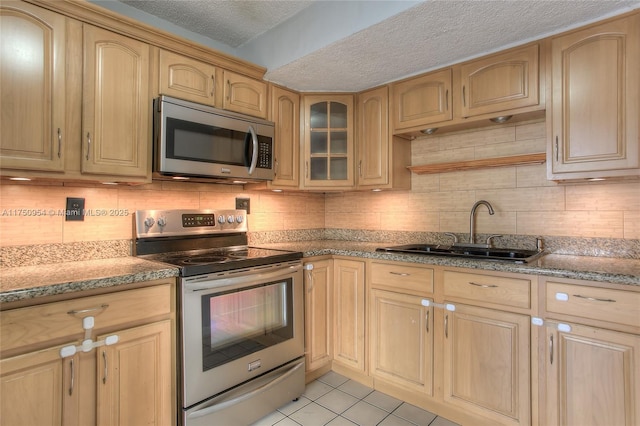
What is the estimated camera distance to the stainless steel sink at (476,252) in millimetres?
1876

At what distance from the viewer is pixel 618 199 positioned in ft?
6.22

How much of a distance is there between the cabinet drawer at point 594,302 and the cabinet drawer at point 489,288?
0.35 ft

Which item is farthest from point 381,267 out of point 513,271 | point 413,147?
point 413,147

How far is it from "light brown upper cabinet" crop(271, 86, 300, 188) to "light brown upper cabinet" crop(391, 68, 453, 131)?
74 centimetres

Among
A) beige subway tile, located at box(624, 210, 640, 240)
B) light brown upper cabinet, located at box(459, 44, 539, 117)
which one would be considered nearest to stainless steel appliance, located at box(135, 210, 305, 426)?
light brown upper cabinet, located at box(459, 44, 539, 117)

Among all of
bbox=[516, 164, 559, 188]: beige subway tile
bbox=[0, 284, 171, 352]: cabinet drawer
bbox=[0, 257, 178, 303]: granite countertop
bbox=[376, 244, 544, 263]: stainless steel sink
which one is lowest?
bbox=[0, 284, 171, 352]: cabinet drawer

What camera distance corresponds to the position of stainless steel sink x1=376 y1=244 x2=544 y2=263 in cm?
188

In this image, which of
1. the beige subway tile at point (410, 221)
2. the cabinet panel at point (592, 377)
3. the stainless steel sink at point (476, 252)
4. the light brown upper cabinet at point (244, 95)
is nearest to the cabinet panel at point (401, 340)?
the stainless steel sink at point (476, 252)

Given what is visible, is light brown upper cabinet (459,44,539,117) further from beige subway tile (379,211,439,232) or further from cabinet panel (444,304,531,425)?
cabinet panel (444,304,531,425)

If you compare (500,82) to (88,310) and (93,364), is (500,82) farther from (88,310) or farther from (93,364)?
(93,364)

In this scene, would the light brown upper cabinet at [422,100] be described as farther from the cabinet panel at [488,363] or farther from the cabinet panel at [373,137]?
the cabinet panel at [488,363]

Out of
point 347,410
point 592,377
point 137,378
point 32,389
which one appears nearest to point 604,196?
point 592,377

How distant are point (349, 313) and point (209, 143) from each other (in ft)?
4.75

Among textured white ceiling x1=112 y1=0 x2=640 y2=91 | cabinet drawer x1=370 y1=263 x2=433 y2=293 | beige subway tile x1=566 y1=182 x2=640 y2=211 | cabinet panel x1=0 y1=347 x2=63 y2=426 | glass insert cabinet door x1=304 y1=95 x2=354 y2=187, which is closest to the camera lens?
cabinet panel x1=0 y1=347 x2=63 y2=426
